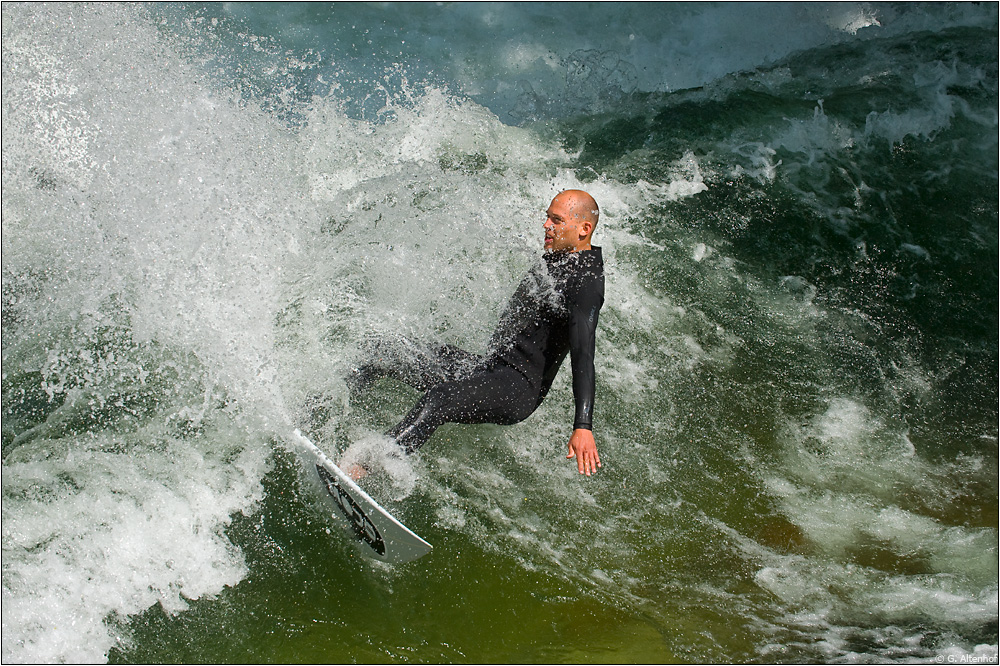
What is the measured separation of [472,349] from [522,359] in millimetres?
830

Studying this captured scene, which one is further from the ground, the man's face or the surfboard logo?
the man's face

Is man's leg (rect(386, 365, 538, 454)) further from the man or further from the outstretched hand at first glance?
the outstretched hand

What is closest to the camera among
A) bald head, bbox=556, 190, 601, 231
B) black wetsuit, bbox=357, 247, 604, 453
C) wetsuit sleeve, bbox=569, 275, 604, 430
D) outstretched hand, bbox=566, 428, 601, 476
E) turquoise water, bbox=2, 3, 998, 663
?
outstretched hand, bbox=566, 428, 601, 476

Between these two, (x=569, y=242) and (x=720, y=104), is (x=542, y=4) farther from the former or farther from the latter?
(x=569, y=242)

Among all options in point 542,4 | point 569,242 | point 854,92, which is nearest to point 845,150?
point 854,92

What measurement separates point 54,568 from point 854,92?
8.34 meters

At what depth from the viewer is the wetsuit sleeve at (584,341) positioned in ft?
11.5

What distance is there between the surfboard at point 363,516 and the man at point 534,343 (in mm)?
145

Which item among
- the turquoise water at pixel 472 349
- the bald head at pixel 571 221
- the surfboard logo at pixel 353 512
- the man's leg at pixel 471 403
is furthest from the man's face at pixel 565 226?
the surfboard logo at pixel 353 512

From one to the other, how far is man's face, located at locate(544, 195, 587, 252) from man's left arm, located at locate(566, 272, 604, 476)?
0.88 feet

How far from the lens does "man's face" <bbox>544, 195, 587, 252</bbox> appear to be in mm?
3766

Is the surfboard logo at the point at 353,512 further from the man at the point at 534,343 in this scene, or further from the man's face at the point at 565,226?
the man's face at the point at 565,226

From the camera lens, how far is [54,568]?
3891mm

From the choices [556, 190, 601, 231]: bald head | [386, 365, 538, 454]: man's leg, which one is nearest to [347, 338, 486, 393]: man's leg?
[386, 365, 538, 454]: man's leg
